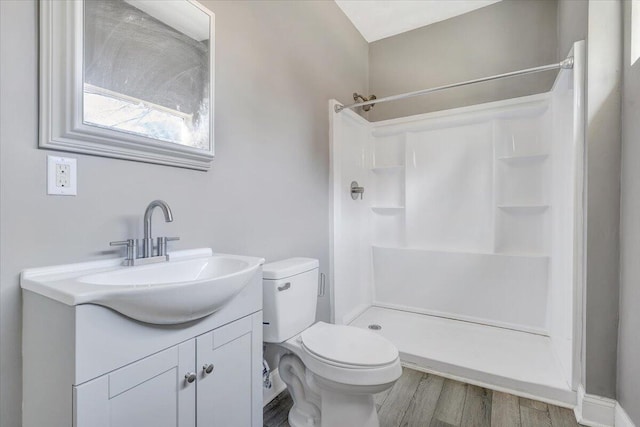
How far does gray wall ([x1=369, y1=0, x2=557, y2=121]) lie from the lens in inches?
93.7

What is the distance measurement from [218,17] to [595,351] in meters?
2.40

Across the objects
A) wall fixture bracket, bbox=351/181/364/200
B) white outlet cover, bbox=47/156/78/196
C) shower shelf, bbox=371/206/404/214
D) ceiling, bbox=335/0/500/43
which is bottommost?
shower shelf, bbox=371/206/404/214

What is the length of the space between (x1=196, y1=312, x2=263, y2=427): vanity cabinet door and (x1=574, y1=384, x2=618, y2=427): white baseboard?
1564mm

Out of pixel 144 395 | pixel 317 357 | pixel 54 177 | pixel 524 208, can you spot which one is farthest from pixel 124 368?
pixel 524 208

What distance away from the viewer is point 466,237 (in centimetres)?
264

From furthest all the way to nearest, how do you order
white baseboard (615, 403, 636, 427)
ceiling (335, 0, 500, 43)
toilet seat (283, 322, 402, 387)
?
1. ceiling (335, 0, 500, 43)
2. white baseboard (615, 403, 636, 427)
3. toilet seat (283, 322, 402, 387)

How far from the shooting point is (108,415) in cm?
74

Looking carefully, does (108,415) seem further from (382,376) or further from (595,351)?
(595,351)

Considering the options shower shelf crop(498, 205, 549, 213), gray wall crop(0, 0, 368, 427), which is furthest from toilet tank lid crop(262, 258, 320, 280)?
shower shelf crop(498, 205, 549, 213)

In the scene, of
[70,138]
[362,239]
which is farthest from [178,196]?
[362,239]

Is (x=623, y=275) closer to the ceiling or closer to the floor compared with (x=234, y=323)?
closer to the ceiling

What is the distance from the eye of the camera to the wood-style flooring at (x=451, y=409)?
1495mm

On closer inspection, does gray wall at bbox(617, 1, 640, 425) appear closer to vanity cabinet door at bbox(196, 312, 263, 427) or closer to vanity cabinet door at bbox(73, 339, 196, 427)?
vanity cabinet door at bbox(196, 312, 263, 427)

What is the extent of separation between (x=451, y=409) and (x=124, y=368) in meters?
1.57
